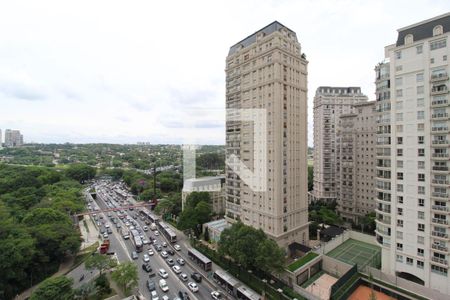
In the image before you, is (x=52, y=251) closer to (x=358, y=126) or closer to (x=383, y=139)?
(x=383, y=139)

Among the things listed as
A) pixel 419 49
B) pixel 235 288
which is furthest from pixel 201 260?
pixel 419 49

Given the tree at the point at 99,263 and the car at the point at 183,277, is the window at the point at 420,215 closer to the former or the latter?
the car at the point at 183,277

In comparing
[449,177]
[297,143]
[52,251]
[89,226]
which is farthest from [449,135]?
[89,226]

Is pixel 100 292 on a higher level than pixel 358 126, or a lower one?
lower

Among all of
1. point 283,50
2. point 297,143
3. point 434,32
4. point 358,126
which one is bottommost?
point 297,143

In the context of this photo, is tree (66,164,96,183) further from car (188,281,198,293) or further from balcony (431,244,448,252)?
balcony (431,244,448,252)

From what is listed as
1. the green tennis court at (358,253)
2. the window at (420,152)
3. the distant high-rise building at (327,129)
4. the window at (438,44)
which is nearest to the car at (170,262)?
the green tennis court at (358,253)

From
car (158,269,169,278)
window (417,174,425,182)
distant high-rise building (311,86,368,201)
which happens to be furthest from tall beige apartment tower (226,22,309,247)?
distant high-rise building (311,86,368,201)
